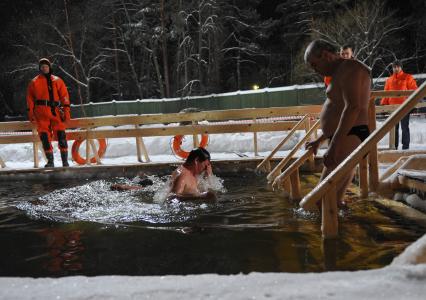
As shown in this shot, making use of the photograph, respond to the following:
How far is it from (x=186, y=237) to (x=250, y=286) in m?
2.02

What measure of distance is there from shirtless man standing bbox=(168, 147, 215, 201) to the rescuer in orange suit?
4.72 metres

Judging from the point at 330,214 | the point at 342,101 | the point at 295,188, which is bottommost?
the point at 295,188

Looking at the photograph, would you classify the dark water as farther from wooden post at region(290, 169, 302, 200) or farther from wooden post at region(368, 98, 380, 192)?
wooden post at region(368, 98, 380, 192)

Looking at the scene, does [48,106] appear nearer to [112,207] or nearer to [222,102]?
[112,207]

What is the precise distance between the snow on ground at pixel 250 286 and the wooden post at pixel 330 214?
1.11 m

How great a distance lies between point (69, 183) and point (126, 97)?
95.5 ft

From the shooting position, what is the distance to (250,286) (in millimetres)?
2031

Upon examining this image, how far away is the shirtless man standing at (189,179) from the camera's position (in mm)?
5441

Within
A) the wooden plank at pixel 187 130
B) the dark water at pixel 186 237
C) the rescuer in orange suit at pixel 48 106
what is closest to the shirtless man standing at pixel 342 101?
the dark water at pixel 186 237

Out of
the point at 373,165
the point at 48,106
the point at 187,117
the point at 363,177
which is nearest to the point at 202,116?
the point at 187,117

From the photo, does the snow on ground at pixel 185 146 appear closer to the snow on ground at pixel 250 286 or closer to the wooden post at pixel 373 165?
the wooden post at pixel 373 165

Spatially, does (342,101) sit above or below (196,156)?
above

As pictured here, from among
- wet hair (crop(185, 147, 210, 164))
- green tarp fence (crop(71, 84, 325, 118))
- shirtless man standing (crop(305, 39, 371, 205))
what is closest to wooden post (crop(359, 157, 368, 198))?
shirtless man standing (crop(305, 39, 371, 205))

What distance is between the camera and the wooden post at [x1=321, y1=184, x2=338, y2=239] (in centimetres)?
330
